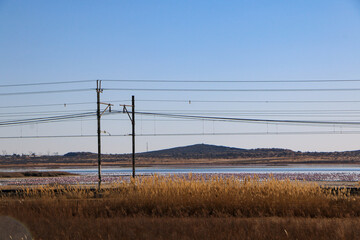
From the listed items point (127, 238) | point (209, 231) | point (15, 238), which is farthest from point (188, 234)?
point (15, 238)

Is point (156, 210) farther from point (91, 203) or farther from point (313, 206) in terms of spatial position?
point (313, 206)

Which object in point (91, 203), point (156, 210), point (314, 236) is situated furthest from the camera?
point (91, 203)

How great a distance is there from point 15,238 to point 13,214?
520 cm

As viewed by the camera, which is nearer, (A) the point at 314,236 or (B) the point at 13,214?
(A) the point at 314,236

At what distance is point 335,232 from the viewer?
1195 cm

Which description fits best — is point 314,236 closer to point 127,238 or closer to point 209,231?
point 209,231

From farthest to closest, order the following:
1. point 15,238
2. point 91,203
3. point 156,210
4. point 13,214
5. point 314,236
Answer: point 91,203 → point 156,210 → point 13,214 → point 15,238 → point 314,236

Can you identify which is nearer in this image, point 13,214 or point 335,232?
point 335,232

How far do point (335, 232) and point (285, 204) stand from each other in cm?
690

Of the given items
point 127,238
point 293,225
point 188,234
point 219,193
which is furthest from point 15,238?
point 219,193

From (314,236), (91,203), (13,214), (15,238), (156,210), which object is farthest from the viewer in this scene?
(91,203)

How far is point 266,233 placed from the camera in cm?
1189

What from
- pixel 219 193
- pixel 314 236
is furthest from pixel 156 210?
pixel 314 236

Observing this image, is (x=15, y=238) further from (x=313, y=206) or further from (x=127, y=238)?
(x=313, y=206)
